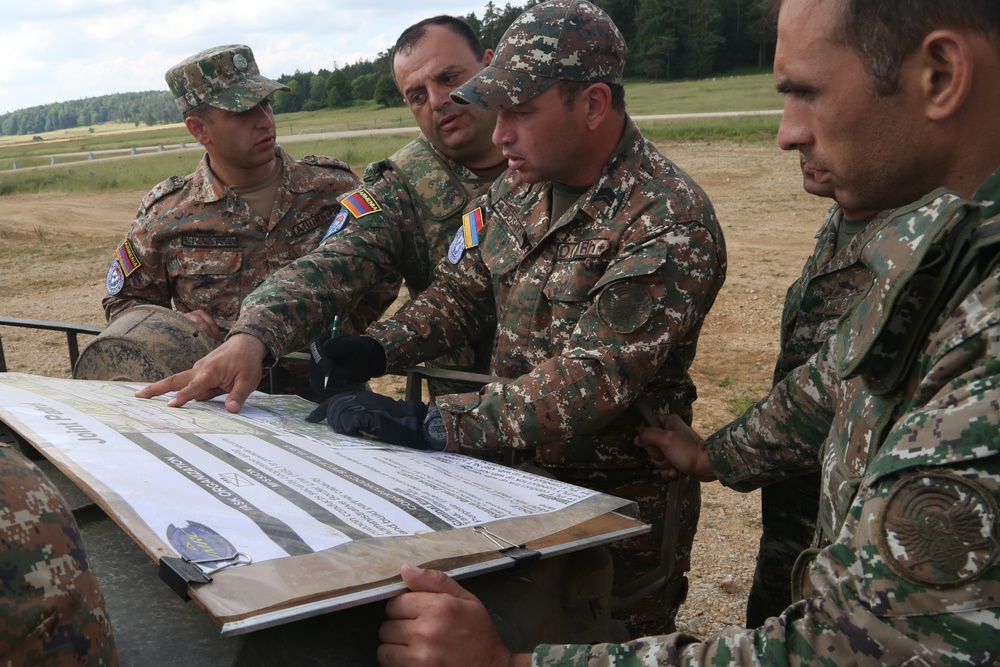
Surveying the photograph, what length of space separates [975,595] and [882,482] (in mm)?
166

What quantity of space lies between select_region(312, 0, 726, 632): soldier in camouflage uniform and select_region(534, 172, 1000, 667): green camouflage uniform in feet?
2.66

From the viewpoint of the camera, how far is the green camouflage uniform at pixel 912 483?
103 cm

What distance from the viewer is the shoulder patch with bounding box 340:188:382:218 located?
10.5 feet

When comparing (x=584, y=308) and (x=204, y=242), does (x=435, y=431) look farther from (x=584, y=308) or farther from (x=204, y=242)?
(x=204, y=242)

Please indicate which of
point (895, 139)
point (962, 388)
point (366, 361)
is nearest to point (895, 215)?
point (895, 139)

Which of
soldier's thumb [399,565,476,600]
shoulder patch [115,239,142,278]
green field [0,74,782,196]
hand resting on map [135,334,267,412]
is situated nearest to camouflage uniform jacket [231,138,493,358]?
hand resting on map [135,334,267,412]

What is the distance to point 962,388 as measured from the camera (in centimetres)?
109

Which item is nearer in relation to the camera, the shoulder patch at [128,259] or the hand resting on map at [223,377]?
the hand resting on map at [223,377]

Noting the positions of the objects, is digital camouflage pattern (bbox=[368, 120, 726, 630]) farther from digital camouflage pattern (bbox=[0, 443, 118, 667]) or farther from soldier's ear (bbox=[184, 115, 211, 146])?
soldier's ear (bbox=[184, 115, 211, 146])

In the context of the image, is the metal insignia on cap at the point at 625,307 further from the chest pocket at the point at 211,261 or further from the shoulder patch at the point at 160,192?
the shoulder patch at the point at 160,192

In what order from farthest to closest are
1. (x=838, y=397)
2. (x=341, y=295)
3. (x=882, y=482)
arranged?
(x=341, y=295) < (x=838, y=397) < (x=882, y=482)

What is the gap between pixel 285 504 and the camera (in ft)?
4.83

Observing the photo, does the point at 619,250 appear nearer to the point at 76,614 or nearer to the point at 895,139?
the point at 895,139

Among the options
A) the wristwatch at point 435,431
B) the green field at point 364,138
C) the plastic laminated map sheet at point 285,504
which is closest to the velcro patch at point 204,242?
the plastic laminated map sheet at point 285,504
